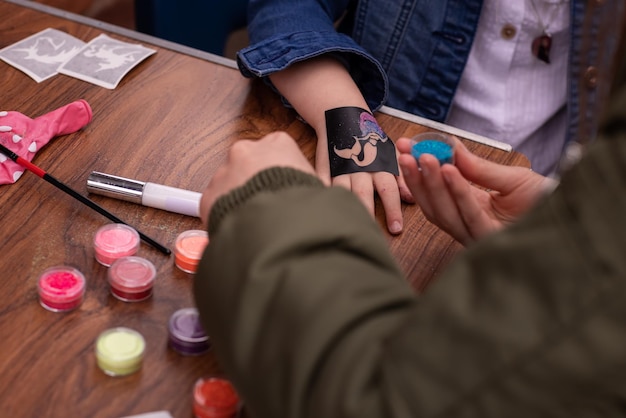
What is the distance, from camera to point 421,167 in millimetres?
805

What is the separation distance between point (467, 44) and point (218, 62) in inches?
16.0

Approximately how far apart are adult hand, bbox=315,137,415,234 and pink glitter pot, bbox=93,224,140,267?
0.85 feet

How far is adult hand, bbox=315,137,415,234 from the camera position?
2.98 ft

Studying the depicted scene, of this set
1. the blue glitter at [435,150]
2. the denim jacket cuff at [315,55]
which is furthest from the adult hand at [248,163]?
the denim jacket cuff at [315,55]

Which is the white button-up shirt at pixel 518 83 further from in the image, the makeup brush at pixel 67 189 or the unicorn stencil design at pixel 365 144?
the makeup brush at pixel 67 189

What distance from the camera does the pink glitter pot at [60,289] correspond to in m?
0.71

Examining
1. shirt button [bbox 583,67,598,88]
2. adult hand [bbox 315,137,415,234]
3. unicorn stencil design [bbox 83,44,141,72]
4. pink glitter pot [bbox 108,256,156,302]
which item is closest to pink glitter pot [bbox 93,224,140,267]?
pink glitter pot [bbox 108,256,156,302]

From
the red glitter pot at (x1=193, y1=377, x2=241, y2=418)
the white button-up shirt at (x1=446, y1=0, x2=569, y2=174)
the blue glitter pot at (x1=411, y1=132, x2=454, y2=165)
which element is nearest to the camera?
the red glitter pot at (x1=193, y1=377, x2=241, y2=418)

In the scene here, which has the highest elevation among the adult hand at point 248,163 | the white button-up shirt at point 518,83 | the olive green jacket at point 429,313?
the olive green jacket at point 429,313

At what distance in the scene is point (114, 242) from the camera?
0.79 m

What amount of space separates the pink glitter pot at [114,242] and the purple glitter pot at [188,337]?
4.3 inches

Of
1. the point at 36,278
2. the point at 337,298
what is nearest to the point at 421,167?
the point at 337,298

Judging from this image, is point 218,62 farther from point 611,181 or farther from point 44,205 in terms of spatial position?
point 611,181

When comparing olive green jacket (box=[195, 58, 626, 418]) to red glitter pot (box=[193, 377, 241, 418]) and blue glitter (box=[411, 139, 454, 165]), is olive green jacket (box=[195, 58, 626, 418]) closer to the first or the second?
red glitter pot (box=[193, 377, 241, 418])
